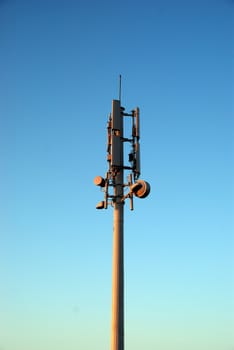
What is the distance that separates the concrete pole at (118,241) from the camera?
80.8 feet

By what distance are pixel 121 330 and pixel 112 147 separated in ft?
33.7

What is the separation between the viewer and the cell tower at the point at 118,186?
24906mm

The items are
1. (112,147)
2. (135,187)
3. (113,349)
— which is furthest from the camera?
(112,147)

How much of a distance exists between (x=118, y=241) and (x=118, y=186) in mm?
3313

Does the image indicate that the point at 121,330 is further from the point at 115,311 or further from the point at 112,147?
the point at 112,147

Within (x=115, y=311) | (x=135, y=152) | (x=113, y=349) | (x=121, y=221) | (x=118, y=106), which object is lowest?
(x=113, y=349)

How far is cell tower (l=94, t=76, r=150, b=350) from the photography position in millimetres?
24906

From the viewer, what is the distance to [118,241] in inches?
1028

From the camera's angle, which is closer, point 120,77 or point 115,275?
point 115,275

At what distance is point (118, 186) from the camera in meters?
27.5

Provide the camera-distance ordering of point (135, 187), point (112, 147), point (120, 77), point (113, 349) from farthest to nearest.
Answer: point (120, 77) < point (112, 147) < point (135, 187) < point (113, 349)

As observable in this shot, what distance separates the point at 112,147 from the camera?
90.9 feet

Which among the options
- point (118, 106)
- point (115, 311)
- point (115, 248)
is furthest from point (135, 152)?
point (115, 311)

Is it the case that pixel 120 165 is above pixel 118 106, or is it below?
below
